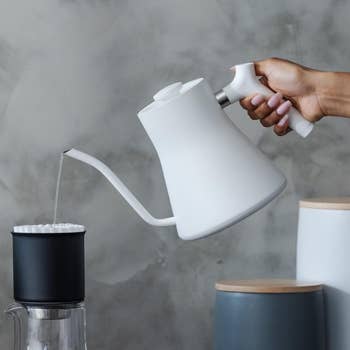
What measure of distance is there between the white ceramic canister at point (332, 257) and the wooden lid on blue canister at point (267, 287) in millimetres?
31

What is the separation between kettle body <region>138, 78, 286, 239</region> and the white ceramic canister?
1.11 ft

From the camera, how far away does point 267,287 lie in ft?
4.90

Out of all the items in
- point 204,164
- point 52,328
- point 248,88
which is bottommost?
point 52,328

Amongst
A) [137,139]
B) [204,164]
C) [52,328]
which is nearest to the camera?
[204,164]

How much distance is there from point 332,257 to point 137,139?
0.46 m

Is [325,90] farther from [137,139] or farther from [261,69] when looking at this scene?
[137,139]

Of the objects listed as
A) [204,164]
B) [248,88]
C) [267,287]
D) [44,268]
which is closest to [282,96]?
[248,88]

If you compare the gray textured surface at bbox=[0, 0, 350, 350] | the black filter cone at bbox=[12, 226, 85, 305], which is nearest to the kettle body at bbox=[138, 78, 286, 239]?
the black filter cone at bbox=[12, 226, 85, 305]

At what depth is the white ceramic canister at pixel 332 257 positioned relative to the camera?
5.03 feet

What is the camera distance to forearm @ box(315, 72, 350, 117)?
5.00ft

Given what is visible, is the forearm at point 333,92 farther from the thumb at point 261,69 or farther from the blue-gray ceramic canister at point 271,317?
the blue-gray ceramic canister at point 271,317

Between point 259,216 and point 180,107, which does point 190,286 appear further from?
point 180,107

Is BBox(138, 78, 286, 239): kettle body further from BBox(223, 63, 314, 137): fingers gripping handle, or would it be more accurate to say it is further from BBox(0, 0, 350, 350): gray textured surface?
BBox(0, 0, 350, 350): gray textured surface

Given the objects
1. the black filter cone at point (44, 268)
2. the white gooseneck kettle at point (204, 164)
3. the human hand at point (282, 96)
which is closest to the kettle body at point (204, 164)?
the white gooseneck kettle at point (204, 164)
